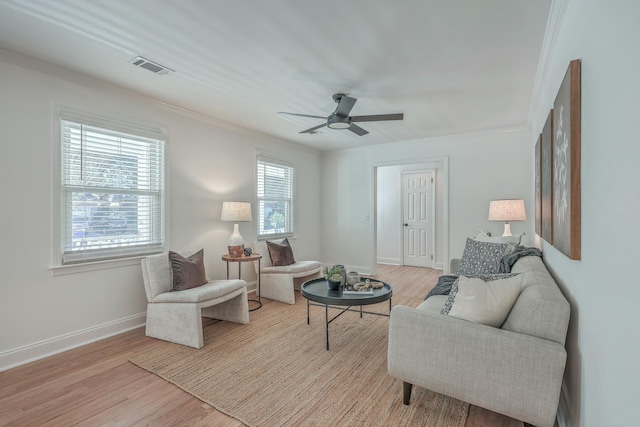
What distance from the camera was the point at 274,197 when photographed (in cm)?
535

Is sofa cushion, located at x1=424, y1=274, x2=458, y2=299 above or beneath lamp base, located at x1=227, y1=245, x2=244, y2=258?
beneath

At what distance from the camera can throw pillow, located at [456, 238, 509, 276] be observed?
9.53ft

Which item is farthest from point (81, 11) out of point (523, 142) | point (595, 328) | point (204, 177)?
point (523, 142)

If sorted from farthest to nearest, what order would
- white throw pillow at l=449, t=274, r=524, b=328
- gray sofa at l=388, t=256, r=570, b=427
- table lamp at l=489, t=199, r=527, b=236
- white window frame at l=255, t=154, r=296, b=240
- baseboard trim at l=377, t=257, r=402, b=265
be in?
baseboard trim at l=377, t=257, r=402, b=265
white window frame at l=255, t=154, r=296, b=240
table lamp at l=489, t=199, r=527, b=236
white throw pillow at l=449, t=274, r=524, b=328
gray sofa at l=388, t=256, r=570, b=427

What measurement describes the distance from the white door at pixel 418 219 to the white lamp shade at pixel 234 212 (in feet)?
13.7

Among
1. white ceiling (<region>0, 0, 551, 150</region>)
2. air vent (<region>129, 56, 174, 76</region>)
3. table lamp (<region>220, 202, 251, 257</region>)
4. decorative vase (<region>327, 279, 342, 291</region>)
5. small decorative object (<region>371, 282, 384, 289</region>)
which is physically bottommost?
small decorative object (<region>371, 282, 384, 289</region>)

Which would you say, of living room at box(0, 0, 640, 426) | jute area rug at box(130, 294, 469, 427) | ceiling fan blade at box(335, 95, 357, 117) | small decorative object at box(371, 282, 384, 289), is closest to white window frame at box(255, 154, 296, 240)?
living room at box(0, 0, 640, 426)

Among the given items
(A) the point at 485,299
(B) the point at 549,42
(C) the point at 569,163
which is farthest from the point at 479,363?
(B) the point at 549,42

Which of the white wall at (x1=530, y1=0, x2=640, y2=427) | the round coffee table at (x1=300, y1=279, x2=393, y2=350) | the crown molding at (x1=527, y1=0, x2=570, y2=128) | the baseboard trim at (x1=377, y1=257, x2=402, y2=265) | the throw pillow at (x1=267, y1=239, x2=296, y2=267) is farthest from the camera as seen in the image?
the baseboard trim at (x1=377, y1=257, x2=402, y2=265)

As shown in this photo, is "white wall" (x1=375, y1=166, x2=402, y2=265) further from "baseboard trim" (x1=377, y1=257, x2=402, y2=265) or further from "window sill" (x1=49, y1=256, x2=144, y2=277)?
"window sill" (x1=49, y1=256, x2=144, y2=277)

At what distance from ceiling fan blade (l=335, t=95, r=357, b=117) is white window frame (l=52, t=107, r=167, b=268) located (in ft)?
6.76

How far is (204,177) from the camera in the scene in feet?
13.6

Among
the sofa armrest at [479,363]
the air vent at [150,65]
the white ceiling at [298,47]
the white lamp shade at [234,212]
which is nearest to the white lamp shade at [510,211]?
the white ceiling at [298,47]

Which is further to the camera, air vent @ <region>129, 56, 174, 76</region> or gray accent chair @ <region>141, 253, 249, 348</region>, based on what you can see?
gray accent chair @ <region>141, 253, 249, 348</region>
